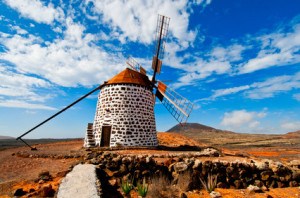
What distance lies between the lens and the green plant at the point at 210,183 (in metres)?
7.90

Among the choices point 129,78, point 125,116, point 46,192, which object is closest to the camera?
point 46,192

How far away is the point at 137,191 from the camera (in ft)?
24.9

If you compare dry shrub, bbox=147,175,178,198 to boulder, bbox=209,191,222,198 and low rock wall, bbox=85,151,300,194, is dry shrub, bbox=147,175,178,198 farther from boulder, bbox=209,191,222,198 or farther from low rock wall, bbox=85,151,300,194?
boulder, bbox=209,191,222,198

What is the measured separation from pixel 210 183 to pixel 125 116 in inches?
378

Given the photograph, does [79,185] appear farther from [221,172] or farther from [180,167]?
[221,172]

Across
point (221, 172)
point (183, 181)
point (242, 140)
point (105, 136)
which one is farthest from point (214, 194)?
point (242, 140)

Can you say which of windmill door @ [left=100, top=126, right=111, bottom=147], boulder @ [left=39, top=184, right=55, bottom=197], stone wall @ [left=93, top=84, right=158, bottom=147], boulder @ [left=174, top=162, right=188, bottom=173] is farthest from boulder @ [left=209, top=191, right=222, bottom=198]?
windmill door @ [left=100, top=126, right=111, bottom=147]

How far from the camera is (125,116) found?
16656mm

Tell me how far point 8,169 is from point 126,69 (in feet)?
36.3

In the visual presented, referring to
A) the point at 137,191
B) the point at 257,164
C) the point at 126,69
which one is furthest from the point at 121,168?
the point at 126,69

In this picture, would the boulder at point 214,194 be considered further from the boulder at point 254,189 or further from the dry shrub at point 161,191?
the boulder at point 254,189

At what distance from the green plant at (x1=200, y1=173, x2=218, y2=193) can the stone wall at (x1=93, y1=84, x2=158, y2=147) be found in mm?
8560

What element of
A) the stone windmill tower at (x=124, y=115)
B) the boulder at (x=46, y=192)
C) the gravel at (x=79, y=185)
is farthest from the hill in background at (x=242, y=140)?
the boulder at (x=46, y=192)

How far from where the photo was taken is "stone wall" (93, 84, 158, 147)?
1641 cm
